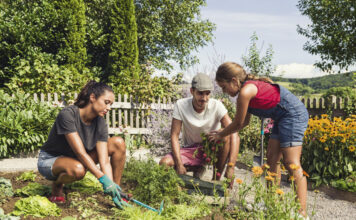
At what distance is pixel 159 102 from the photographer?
7.38 metres

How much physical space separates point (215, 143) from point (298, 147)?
867 millimetres

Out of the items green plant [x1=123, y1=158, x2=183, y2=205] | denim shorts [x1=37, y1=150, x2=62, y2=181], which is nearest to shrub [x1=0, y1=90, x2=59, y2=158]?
denim shorts [x1=37, y1=150, x2=62, y2=181]

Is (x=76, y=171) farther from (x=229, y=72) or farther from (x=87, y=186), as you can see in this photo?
(x=229, y=72)

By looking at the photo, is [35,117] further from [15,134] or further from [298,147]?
[298,147]

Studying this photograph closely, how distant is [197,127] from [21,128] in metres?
3.16

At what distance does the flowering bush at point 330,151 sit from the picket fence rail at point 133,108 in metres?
3.34

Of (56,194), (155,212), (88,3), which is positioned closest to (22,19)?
(88,3)

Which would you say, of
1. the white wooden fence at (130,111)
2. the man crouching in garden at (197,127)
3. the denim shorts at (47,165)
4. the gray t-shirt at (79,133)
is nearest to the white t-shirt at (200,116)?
the man crouching in garden at (197,127)

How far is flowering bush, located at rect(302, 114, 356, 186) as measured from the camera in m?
3.98

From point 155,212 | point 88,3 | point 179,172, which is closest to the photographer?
point 155,212

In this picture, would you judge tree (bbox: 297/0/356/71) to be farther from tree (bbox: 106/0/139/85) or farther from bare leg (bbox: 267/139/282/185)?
bare leg (bbox: 267/139/282/185)

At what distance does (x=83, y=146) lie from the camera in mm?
2777

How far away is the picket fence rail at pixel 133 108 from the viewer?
23.9 feet

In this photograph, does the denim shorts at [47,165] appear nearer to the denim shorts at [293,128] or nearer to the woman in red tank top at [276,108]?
the woman in red tank top at [276,108]
